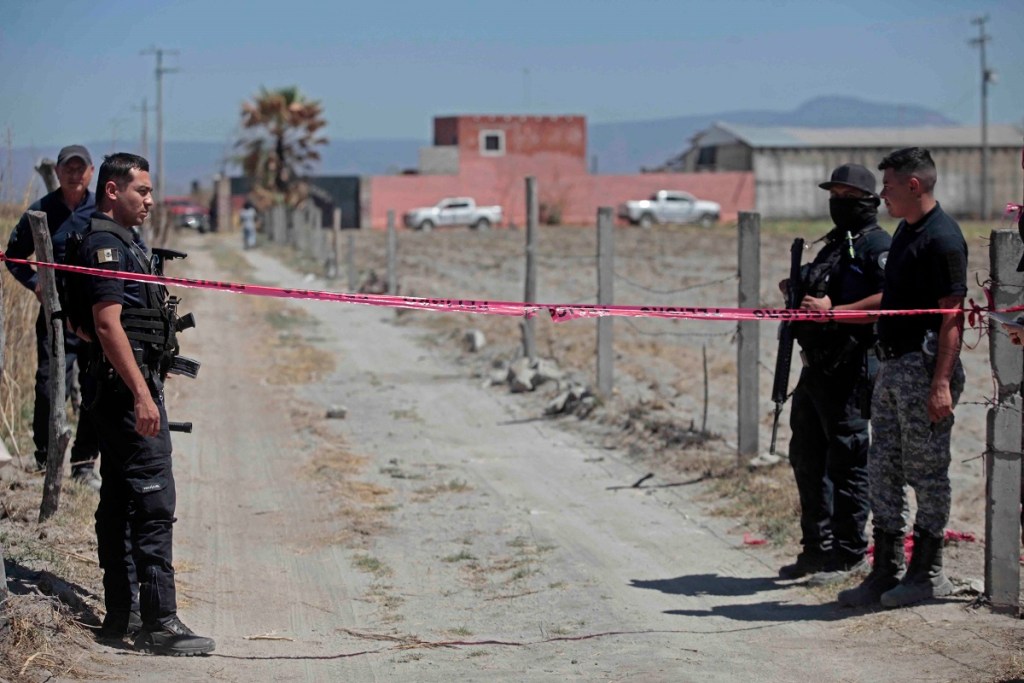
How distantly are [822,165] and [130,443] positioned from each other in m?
60.6

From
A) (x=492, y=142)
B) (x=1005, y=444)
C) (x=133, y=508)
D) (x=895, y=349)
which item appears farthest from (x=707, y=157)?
(x=133, y=508)

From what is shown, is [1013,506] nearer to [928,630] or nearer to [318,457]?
[928,630]

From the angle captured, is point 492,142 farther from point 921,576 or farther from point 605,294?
point 921,576

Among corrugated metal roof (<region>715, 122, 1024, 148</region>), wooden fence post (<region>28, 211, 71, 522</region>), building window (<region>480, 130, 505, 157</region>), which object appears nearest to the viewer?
wooden fence post (<region>28, 211, 71, 522</region>)

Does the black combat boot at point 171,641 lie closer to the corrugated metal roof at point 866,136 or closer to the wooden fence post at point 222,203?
the wooden fence post at point 222,203

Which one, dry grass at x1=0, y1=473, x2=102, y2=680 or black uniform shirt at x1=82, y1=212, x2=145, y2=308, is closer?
dry grass at x1=0, y1=473, x2=102, y2=680

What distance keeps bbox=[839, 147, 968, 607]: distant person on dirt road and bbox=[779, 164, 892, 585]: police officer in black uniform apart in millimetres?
361

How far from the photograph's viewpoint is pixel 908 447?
5816mm

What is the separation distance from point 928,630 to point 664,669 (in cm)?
133

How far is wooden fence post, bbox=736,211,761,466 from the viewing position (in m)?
9.02

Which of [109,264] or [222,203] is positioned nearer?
[109,264]

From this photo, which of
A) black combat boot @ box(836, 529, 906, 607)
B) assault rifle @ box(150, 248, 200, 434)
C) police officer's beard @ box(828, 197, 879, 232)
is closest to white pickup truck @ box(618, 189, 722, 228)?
police officer's beard @ box(828, 197, 879, 232)

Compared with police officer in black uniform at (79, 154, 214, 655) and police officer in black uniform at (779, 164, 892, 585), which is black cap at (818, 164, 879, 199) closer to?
police officer in black uniform at (779, 164, 892, 585)

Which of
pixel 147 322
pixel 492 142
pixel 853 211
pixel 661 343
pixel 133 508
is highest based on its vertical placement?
pixel 492 142
